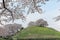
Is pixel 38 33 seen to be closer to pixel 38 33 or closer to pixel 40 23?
pixel 38 33

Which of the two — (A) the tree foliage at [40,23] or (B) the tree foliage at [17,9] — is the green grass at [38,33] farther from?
(B) the tree foliage at [17,9]

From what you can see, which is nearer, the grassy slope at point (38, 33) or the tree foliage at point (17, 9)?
the grassy slope at point (38, 33)

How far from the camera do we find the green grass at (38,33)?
9.09 feet

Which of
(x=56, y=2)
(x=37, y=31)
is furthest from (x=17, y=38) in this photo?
(x=56, y=2)

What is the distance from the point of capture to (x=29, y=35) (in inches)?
111

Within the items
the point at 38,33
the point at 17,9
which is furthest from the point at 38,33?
the point at 17,9

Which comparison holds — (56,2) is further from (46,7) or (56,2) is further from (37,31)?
(37,31)

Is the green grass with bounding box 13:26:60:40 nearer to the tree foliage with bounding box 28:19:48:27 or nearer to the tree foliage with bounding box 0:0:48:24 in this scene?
the tree foliage with bounding box 28:19:48:27

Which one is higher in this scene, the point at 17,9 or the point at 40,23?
the point at 17,9

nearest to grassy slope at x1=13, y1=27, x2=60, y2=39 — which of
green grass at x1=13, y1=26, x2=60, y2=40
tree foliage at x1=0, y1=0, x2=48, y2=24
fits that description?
green grass at x1=13, y1=26, x2=60, y2=40

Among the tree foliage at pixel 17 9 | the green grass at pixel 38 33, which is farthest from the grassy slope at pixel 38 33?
the tree foliage at pixel 17 9

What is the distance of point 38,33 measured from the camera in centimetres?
280

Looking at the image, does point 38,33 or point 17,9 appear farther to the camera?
point 17,9

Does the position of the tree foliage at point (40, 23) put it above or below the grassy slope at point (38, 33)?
above
